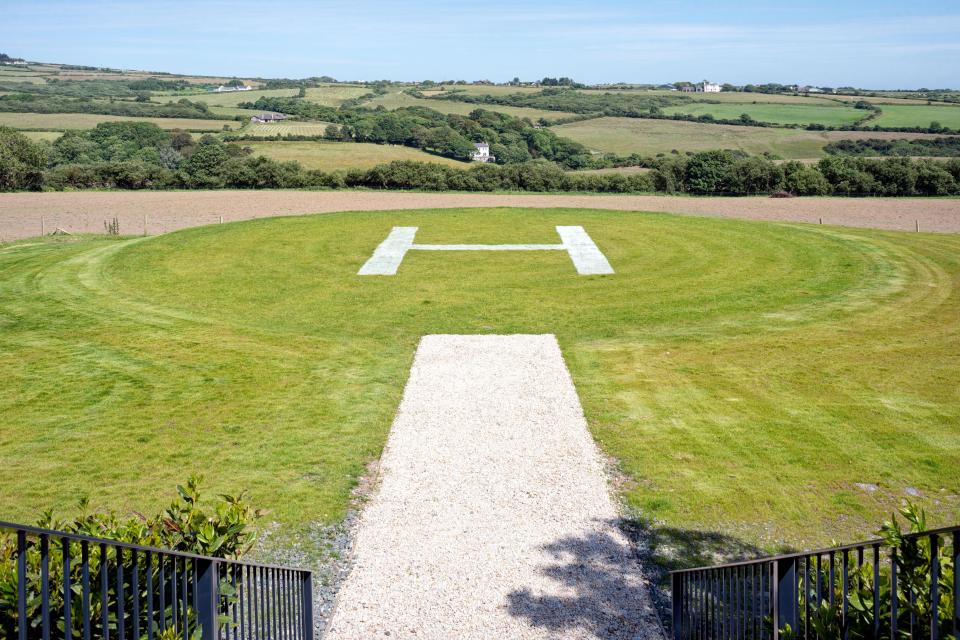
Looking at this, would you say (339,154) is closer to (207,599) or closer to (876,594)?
(207,599)

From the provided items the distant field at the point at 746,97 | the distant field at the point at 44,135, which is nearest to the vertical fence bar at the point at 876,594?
the distant field at the point at 44,135

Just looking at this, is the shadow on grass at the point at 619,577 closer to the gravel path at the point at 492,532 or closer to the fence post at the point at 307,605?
the gravel path at the point at 492,532

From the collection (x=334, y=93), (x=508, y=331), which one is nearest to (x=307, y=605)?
(x=508, y=331)

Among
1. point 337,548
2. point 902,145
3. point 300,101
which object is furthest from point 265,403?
point 300,101

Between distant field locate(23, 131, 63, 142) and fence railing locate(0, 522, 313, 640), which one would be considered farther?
distant field locate(23, 131, 63, 142)

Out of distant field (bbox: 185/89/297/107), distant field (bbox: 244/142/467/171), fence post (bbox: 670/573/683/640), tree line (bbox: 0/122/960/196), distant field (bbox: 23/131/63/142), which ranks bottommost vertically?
fence post (bbox: 670/573/683/640)

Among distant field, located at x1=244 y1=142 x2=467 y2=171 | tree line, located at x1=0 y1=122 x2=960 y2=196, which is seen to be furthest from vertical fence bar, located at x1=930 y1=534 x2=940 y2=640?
distant field, located at x1=244 y1=142 x2=467 y2=171

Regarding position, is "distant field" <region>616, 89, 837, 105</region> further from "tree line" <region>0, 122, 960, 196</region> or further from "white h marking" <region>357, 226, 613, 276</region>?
"white h marking" <region>357, 226, 613, 276</region>
